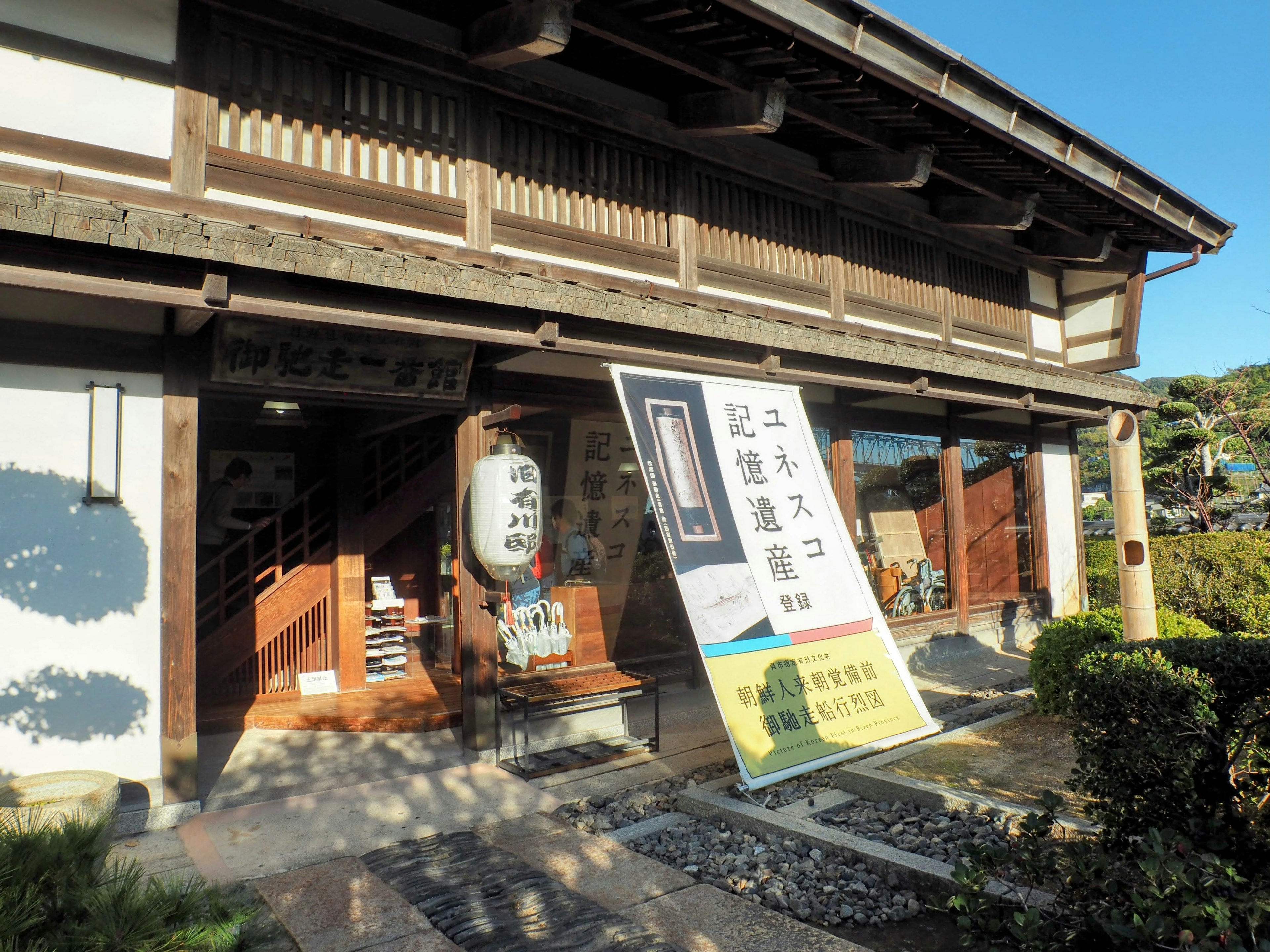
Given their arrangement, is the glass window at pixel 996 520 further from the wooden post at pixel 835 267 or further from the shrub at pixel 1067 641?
the shrub at pixel 1067 641

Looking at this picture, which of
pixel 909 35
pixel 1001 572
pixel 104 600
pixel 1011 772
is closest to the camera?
pixel 104 600

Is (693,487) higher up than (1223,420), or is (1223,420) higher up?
(1223,420)

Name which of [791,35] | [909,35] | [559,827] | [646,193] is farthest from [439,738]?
[909,35]

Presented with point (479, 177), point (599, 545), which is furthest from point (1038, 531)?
point (479, 177)

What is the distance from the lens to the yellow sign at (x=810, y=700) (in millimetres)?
5531

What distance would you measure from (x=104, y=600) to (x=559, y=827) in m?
3.11

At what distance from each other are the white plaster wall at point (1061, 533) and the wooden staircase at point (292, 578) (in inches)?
356

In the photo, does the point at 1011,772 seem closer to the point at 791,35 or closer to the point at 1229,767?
the point at 1229,767

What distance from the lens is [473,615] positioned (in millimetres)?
6594

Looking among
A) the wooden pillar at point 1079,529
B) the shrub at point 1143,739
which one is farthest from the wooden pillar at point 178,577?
the wooden pillar at point 1079,529

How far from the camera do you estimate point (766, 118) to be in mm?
6883

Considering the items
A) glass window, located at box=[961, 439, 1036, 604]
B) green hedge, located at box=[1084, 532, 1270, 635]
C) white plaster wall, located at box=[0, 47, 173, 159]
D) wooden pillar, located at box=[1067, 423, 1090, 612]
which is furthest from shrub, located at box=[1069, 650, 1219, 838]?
wooden pillar, located at box=[1067, 423, 1090, 612]

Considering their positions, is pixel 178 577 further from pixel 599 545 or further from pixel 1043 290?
pixel 1043 290

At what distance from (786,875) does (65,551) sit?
179 inches
